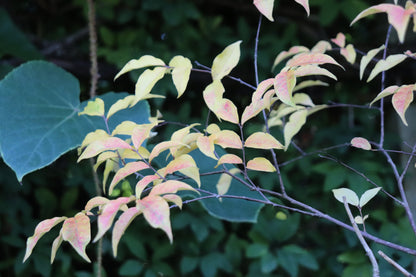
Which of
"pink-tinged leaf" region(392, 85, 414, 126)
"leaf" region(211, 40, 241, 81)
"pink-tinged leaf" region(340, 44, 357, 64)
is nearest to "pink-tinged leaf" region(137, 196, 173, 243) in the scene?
"leaf" region(211, 40, 241, 81)

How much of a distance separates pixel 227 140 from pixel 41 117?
0.57 metres

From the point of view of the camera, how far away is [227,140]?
24.1 inches

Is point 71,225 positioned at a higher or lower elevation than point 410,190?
higher

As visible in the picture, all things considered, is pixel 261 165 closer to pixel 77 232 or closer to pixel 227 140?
pixel 227 140

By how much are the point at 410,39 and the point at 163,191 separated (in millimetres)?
1355

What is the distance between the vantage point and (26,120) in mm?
933

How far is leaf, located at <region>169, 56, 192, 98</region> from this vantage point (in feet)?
1.97

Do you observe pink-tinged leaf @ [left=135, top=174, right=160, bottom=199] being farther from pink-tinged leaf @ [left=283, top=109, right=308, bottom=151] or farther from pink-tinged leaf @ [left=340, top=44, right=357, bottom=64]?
pink-tinged leaf @ [left=340, top=44, right=357, bottom=64]

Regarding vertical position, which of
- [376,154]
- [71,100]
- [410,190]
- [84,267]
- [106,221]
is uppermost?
[106,221]

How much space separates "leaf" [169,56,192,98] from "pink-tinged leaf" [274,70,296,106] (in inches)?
5.2

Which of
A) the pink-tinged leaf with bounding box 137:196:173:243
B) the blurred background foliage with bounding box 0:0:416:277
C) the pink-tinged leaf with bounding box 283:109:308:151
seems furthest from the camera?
the blurred background foliage with bounding box 0:0:416:277

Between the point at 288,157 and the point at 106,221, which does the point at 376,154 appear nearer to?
the point at 288,157

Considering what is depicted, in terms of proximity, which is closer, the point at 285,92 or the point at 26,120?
the point at 285,92

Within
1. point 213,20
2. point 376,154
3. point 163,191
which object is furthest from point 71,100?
point 376,154
